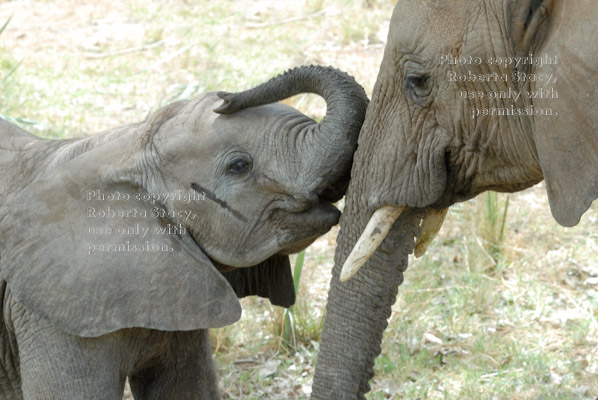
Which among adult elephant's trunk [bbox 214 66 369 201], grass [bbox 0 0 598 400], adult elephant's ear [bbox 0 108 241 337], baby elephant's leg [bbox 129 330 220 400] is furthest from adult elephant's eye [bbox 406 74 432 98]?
grass [bbox 0 0 598 400]

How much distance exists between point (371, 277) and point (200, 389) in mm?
913

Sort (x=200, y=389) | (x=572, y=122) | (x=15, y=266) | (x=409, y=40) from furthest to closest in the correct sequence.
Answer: (x=200, y=389) < (x=15, y=266) < (x=409, y=40) < (x=572, y=122)

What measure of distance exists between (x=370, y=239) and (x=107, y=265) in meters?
0.88

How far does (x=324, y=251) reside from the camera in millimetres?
6301

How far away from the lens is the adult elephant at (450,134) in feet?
10.8

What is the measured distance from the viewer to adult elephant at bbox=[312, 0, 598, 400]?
3303 millimetres

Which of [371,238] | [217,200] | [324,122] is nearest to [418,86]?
[324,122]

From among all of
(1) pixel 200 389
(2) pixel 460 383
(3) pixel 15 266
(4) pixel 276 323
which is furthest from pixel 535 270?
(3) pixel 15 266

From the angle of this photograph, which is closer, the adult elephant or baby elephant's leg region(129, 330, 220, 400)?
the adult elephant

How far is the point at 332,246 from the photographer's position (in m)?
6.34

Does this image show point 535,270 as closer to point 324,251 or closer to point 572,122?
point 324,251

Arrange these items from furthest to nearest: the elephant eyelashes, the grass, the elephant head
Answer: the grass, the elephant head, the elephant eyelashes

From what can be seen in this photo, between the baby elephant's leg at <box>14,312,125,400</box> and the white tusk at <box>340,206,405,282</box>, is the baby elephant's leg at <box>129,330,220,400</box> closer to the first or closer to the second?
the baby elephant's leg at <box>14,312,125,400</box>

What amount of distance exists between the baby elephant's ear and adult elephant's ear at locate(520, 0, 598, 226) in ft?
3.76
